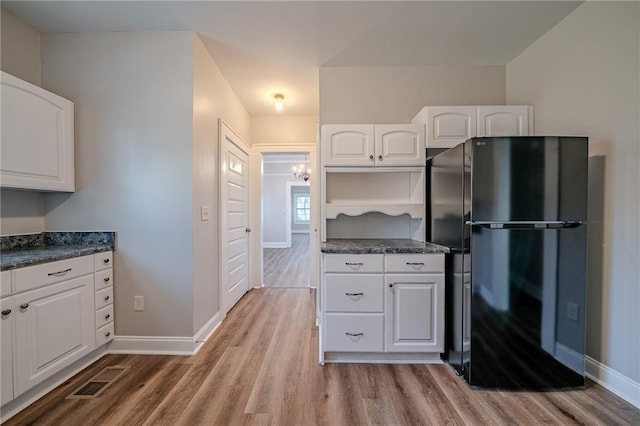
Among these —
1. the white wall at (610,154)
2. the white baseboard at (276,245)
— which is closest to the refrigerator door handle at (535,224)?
the white wall at (610,154)

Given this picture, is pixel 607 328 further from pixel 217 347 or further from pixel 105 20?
pixel 105 20

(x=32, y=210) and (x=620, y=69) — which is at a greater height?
(x=620, y=69)

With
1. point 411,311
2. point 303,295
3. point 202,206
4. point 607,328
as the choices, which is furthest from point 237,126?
point 607,328

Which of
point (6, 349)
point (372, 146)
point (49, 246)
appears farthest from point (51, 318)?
point (372, 146)

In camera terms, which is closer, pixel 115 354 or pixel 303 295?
pixel 115 354

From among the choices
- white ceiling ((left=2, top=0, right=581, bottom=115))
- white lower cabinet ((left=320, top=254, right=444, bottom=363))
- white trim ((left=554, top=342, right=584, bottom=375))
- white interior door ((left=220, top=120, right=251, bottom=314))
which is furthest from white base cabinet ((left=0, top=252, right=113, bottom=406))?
white trim ((left=554, top=342, right=584, bottom=375))

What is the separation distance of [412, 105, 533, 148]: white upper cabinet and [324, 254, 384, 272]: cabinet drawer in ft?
3.63

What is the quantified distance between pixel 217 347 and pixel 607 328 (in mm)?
2772

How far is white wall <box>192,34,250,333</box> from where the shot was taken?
2.34 meters

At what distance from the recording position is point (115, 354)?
224 cm

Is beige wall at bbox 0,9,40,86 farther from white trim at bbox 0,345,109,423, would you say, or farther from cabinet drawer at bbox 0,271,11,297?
white trim at bbox 0,345,109,423

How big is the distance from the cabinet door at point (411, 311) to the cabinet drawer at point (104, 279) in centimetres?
212

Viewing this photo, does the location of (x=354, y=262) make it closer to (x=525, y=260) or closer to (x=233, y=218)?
(x=525, y=260)

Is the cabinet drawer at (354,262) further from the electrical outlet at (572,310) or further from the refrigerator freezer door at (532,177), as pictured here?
the electrical outlet at (572,310)
